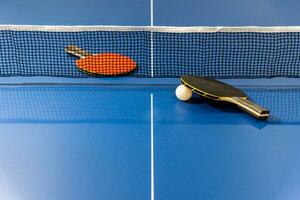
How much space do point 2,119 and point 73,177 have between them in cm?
85

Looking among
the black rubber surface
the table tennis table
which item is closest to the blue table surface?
the table tennis table

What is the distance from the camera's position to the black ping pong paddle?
9.72 ft

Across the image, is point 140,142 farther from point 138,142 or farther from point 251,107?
point 251,107

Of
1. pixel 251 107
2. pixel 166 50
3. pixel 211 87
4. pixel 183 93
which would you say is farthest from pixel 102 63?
pixel 251 107

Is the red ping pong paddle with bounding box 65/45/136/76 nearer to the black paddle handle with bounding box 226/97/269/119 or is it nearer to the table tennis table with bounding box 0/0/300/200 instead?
the table tennis table with bounding box 0/0/300/200

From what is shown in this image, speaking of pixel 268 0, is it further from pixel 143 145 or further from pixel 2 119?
pixel 2 119

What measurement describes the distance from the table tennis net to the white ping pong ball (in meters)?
0.37

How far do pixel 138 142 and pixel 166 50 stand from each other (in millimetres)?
1292

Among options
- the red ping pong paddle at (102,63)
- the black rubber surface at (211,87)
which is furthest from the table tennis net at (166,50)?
the black rubber surface at (211,87)

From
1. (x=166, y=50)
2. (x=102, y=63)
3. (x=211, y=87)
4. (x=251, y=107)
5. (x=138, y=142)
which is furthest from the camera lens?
(x=166, y=50)

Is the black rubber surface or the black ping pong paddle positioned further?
the black rubber surface

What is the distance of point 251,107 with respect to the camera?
2.98 metres

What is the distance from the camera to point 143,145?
2.72 metres

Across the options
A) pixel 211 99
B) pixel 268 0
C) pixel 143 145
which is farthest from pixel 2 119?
pixel 268 0
